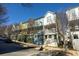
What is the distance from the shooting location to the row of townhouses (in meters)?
1.88

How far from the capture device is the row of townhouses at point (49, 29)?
1875mm

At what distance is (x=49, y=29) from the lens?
1.89 m

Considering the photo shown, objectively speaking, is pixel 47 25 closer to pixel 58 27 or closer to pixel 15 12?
pixel 58 27

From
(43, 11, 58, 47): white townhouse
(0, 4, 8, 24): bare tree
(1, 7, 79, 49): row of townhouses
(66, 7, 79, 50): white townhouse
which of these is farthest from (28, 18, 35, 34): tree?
(66, 7, 79, 50): white townhouse

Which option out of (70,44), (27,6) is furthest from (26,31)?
(70,44)

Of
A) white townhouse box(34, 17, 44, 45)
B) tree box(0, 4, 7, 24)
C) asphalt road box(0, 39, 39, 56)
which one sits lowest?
asphalt road box(0, 39, 39, 56)

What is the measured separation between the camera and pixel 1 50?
6.04 feet

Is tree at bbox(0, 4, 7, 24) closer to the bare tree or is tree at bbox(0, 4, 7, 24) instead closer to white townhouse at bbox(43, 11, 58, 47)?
the bare tree

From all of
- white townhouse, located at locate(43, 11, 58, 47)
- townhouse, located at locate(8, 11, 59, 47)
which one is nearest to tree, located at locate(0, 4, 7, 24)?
townhouse, located at locate(8, 11, 59, 47)

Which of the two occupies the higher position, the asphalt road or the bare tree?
the bare tree

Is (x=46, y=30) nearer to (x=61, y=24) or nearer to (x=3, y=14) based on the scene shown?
(x=61, y=24)

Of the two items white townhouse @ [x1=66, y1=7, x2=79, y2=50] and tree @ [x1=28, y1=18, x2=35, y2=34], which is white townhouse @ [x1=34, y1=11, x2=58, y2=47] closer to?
tree @ [x1=28, y1=18, x2=35, y2=34]

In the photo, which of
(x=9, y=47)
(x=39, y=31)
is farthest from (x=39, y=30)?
(x=9, y=47)

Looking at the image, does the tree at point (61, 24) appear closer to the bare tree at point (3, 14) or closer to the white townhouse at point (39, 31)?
the white townhouse at point (39, 31)
